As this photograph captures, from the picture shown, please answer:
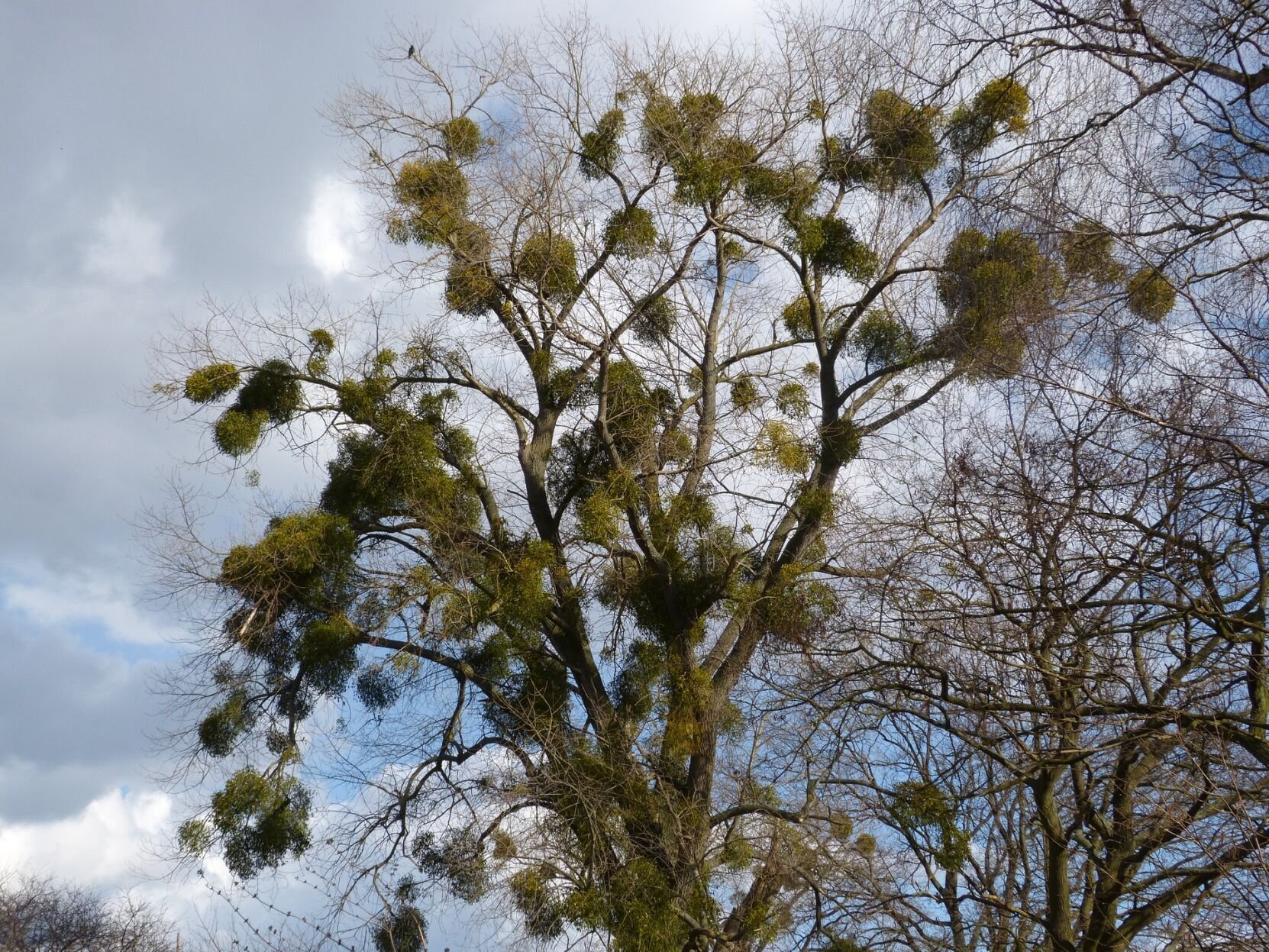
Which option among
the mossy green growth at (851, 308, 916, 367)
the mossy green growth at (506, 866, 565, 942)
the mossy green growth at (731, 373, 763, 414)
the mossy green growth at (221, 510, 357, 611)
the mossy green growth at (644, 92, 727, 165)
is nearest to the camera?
the mossy green growth at (506, 866, 565, 942)

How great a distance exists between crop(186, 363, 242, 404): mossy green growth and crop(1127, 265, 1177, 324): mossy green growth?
619 centimetres

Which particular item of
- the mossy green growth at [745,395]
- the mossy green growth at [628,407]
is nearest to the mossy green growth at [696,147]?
the mossy green growth at [628,407]

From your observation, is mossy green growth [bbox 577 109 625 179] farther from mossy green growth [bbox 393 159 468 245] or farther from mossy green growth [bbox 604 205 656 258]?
mossy green growth [bbox 393 159 468 245]

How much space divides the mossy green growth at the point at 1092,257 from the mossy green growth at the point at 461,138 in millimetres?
5282

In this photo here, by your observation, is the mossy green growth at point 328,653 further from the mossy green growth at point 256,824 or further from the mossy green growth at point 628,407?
the mossy green growth at point 628,407

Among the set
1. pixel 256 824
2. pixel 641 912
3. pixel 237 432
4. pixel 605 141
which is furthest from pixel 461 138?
pixel 641 912

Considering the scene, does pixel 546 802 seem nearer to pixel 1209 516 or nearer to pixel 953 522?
pixel 953 522

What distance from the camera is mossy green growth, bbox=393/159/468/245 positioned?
28.2 feet

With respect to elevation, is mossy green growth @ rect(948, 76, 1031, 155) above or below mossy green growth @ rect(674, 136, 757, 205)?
→ below

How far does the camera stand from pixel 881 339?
28.2 feet

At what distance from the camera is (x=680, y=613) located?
823cm

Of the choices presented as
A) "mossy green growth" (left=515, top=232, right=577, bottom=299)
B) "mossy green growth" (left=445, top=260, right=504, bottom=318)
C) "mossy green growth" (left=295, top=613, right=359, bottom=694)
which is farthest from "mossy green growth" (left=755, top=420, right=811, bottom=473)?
"mossy green growth" (left=295, top=613, right=359, bottom=694)

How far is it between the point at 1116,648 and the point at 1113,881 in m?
1.19

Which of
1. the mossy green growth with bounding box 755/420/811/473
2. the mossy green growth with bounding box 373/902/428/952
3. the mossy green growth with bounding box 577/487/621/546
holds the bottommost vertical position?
the mossy green growth with bounding box 373/902/428/952
